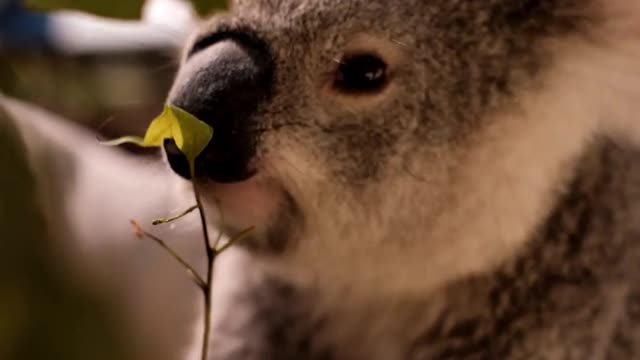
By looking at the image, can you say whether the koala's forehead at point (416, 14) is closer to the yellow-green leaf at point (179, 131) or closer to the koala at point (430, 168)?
the koala at point (430, 168)

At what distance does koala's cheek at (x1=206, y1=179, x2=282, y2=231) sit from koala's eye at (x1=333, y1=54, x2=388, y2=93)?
5.2 inches

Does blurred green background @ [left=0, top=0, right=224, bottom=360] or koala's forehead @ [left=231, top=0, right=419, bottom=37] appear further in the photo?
koala's forehead @ [left=231, top=0, right=419, bottom=37]

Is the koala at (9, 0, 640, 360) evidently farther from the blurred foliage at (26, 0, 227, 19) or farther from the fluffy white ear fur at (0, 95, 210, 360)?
the blurred foliage at (26, 0, 227, 19)

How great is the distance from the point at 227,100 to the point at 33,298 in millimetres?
516

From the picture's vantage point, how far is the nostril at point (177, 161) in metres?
0.92

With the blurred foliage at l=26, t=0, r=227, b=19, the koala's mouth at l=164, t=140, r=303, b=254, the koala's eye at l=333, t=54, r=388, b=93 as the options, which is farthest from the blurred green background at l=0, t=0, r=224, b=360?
the koala's eye at l=333, t=54, r=388, b=93

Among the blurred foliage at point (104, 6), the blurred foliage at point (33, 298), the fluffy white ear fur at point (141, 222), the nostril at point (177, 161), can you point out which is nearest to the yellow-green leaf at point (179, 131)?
the blurred foliage at point (104, 6)

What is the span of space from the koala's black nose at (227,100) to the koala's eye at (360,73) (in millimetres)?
75

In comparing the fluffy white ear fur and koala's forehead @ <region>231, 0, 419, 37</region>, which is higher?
koala's forehead @ <region>231, 0, 419, 37</region>

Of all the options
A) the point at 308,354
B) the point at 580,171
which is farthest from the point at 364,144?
the point at 308,354

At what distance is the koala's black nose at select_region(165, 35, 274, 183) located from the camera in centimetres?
93

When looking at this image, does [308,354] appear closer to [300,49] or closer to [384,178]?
[384,178]

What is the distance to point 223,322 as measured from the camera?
1.47m

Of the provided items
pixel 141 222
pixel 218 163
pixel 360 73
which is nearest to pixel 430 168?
pixel 360 73
